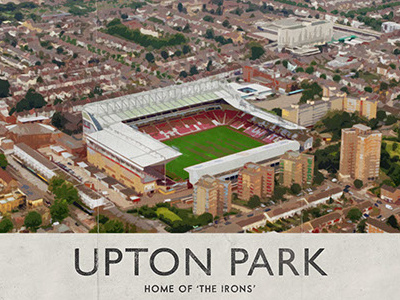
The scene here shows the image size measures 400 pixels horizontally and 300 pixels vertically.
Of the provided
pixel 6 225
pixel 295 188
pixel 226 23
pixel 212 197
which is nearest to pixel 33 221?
pixel 6 225

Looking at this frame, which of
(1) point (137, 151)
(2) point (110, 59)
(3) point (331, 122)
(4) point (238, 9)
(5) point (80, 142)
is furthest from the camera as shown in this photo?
(4) point (238, 9)

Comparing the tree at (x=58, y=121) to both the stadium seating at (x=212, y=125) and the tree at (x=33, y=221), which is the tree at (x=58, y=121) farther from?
the tree at (x=33, y=221)

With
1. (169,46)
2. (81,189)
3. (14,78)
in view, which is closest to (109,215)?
(81,189)

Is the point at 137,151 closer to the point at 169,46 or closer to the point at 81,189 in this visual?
the point at 81,189

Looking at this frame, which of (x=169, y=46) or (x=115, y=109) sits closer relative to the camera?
(x=115, y=109)

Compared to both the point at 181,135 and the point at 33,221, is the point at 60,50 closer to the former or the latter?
the point at 181,135

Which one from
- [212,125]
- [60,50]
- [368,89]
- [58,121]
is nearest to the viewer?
[58,121]

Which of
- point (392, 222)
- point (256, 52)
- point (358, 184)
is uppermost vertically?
point (392, 222)
